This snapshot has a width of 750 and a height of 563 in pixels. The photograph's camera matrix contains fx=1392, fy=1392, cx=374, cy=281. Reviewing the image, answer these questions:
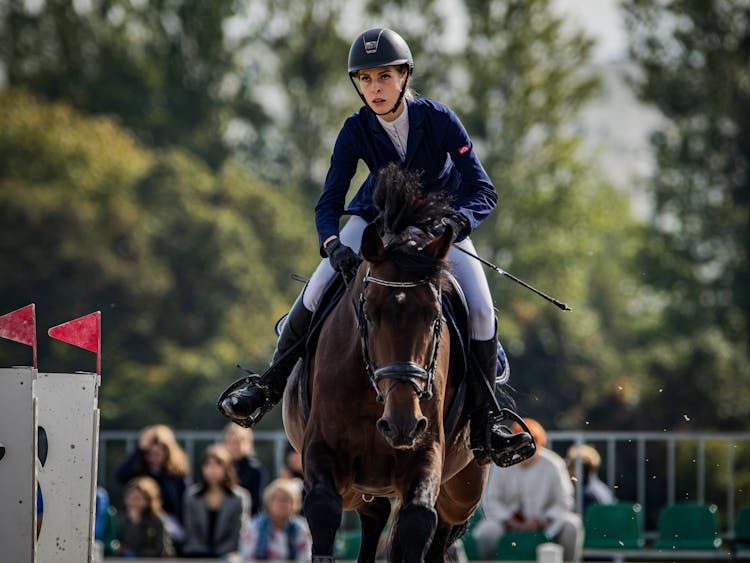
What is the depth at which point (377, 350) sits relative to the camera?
20.6 feet

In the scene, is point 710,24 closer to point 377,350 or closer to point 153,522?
point 153,522

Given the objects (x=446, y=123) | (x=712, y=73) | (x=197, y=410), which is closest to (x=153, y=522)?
(x=446, y=123)

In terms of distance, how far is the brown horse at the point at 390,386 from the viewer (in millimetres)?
6211

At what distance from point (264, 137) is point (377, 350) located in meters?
34.5

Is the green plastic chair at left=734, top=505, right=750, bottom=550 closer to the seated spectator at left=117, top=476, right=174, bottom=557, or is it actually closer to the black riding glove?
the seated spectator at left=117, top=476, right=174, bottom=557

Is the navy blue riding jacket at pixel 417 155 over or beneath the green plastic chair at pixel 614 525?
over

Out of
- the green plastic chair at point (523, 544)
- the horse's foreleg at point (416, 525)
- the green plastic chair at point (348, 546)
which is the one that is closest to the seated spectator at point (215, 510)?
the green plastic chair at point (348, 546)

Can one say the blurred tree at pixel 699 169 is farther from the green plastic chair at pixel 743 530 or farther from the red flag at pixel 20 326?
the red flag at pixel 20 326

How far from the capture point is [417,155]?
7.22m

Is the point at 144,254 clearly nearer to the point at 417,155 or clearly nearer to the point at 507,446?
the point at 417,155

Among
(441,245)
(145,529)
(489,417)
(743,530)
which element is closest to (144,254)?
(145,529)

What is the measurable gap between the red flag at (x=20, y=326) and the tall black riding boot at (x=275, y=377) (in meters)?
1.11

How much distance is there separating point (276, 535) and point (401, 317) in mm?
6009

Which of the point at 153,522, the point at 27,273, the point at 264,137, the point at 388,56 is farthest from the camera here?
the point at 264,137
